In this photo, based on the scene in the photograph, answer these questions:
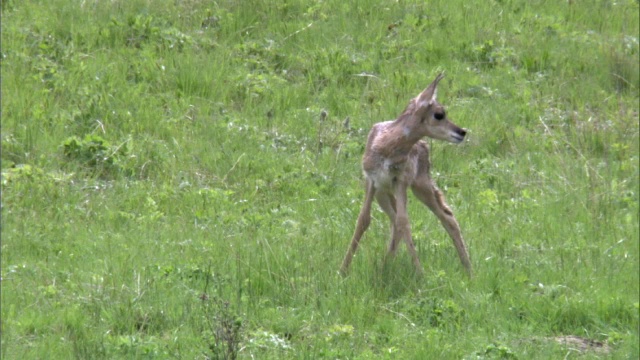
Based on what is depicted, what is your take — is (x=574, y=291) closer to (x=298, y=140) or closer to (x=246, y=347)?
(x=246, y=347)

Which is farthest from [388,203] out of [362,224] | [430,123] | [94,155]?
[94,155]

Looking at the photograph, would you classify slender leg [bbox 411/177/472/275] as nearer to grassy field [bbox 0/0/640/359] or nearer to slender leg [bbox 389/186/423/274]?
grassy field [bbox 0/0/640/359]

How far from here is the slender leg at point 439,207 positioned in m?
8.99

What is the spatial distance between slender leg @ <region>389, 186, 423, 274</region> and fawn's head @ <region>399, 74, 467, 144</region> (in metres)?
0.46

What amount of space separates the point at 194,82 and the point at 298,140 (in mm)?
1513

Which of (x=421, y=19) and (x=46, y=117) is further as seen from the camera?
(x=421, y=19)

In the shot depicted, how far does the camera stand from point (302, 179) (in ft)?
36.5

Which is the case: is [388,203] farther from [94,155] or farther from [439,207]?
[94,155]

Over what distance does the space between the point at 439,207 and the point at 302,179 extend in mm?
2276

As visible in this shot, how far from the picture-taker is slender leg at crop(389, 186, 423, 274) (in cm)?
855

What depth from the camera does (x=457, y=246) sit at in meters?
8.98

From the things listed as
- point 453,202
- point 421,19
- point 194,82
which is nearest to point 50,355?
point 453,202

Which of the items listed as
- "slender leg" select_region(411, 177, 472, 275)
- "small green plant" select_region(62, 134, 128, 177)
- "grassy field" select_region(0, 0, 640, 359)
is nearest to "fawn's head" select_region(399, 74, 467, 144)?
"slender leg" select_region(411, 177, 472, 275)

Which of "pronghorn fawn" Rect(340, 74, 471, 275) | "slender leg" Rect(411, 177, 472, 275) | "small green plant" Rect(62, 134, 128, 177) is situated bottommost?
"small green plant" Rect(62, 134, 128, 177)
